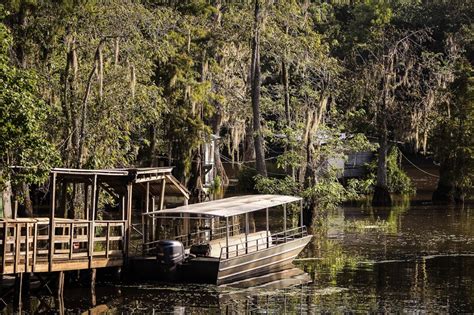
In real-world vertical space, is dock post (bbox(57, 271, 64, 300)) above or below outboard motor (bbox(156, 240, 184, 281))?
below

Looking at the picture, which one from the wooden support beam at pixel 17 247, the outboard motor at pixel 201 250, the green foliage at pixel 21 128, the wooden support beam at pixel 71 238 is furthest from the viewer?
the outboard motor at pixel 201 250

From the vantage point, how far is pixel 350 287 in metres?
29.2

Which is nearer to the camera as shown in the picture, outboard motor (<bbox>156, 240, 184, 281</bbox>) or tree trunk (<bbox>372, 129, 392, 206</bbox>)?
outboard motor (<bbox>156, 240, 184, 281</bbox>)

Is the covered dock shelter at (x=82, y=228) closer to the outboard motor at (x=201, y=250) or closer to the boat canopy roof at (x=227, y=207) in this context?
the boat canopy roof at (x=227, y=207)

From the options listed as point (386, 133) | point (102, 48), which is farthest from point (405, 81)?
point (102, 48)

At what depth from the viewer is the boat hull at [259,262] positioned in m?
29.5

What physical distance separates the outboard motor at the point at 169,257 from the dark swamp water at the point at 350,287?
0.43 metres

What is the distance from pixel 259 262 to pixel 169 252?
378 centimetres

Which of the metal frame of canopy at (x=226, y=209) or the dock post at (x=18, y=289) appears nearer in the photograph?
the dock post at (x=18, y=289)

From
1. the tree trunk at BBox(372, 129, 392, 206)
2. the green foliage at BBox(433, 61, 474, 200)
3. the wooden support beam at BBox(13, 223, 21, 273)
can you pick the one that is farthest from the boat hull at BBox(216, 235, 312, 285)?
the green foliage at BBox(433, 61, 474, 200)

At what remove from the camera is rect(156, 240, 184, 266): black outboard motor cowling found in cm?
2898

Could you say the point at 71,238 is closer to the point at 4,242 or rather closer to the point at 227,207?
the point at 4,242

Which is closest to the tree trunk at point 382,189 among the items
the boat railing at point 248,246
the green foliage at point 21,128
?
the boat railing at point 248,246

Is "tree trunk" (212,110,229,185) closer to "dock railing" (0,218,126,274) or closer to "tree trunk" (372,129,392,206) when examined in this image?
"tree trunk" (372,129,392,206)
